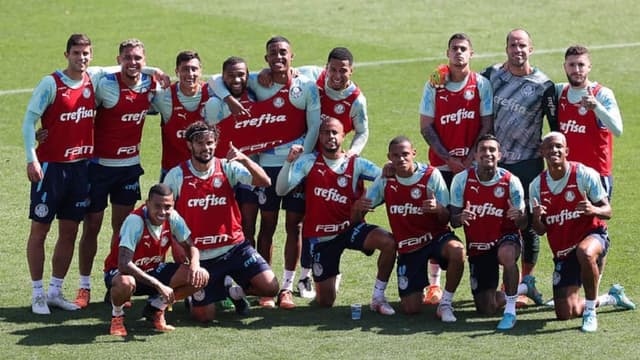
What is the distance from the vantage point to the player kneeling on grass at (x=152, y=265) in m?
11.5

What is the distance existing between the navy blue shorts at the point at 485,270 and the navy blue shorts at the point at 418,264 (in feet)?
0.84

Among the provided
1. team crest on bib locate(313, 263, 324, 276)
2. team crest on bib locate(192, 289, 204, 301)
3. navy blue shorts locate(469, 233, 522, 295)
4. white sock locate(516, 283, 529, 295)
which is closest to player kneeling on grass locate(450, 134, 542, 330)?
navy blue shorts locate(469, 233, 522, 295)

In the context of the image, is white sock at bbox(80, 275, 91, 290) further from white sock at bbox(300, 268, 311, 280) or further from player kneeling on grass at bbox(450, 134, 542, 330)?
player kneeling on grass at bbox(450, 134, 542, 330)

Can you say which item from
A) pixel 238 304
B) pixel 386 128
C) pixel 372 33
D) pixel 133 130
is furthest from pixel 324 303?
pixel 372 33

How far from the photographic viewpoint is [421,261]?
12320 mm

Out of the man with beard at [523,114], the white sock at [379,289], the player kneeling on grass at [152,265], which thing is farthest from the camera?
the man with beard at [523,114]

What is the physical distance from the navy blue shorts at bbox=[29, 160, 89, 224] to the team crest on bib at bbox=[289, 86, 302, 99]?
80.3 inches

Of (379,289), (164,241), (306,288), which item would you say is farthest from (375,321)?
(164,241)

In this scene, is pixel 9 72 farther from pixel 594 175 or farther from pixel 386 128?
pixel 594 175

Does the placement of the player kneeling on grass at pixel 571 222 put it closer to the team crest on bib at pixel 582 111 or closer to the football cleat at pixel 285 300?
the team crest on bib at pixel 582 111

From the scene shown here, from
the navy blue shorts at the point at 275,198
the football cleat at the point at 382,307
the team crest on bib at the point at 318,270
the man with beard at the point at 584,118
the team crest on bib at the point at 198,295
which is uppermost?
the man with beard at the point at 584,118

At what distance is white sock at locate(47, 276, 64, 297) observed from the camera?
1238cm

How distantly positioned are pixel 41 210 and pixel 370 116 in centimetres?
841

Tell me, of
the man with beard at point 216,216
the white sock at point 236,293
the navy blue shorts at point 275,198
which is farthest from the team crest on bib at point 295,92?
the white sock at point 236,293
